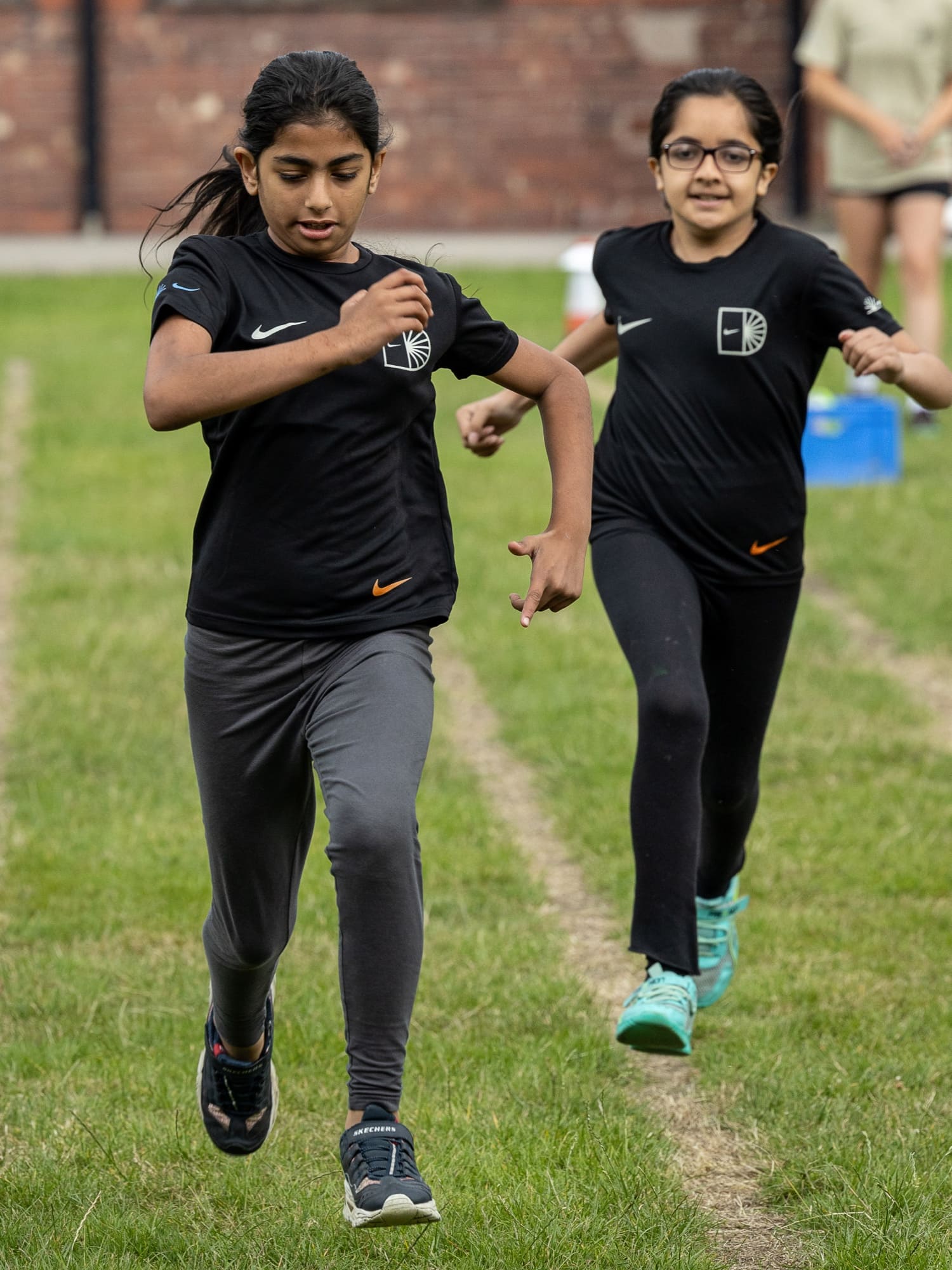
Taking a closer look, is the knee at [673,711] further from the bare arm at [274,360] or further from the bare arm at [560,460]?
the bare arm at [274,360]

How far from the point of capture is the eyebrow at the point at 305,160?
3.36m

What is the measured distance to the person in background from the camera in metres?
10.2

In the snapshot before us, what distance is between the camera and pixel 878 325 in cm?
429

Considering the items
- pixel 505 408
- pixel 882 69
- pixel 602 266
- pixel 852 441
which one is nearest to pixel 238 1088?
pixel 505 408

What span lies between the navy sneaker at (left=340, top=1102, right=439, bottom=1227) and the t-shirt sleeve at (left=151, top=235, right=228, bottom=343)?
1322 mm

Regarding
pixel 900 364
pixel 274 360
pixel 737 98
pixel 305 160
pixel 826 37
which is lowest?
pixel 900 364

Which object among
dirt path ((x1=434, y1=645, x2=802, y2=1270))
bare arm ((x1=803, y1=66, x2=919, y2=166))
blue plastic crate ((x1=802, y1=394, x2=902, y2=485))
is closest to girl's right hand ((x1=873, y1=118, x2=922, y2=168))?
bare arm ((x1=803, y1=66, x2=919, y2=166))

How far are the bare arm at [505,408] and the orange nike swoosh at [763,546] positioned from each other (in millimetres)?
547

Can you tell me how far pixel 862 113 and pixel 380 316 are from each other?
760 centimetres

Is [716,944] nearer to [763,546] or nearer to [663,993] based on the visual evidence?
[663,993]

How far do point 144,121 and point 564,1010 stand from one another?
60.0ft

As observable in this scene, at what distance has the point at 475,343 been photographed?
3588mm

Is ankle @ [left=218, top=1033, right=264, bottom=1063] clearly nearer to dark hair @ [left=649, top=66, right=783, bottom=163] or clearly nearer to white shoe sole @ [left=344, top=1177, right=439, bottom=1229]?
white shoe sole @ [left=344, top=1177, right=439, bottom=1229]

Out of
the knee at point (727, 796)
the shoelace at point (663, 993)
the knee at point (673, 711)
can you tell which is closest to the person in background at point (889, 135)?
the knee at point (727, 796)
